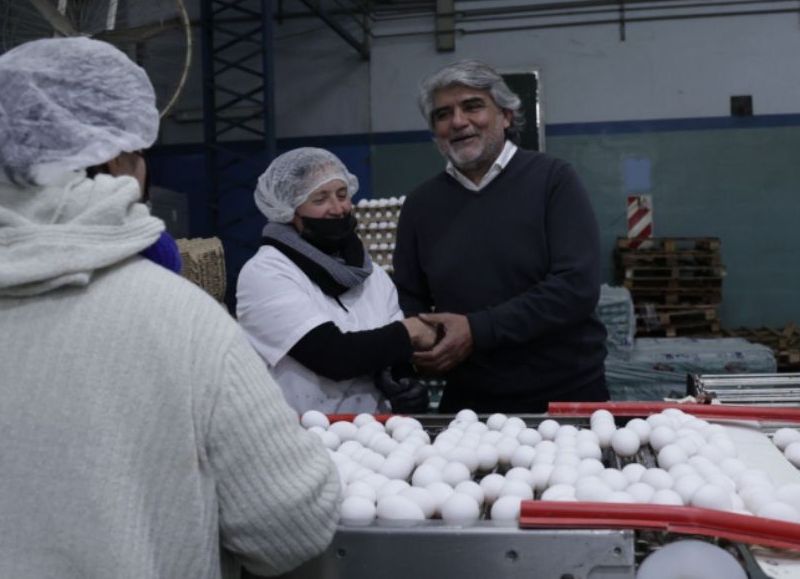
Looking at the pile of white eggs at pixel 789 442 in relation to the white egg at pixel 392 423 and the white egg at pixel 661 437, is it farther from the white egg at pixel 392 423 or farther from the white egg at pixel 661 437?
the white egg at pixel 392 423

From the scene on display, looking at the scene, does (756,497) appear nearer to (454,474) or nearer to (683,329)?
(454,474)

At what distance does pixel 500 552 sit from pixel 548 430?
0.65 meters

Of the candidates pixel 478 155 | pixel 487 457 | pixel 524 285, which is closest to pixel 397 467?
pixel 487 457

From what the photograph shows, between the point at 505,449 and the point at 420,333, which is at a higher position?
the point at 420,333

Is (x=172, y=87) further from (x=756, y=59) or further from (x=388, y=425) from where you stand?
(x=756, y=59)

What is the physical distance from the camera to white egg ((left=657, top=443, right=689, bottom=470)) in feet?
4.84

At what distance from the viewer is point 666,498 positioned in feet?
4.04

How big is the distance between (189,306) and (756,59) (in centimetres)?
809

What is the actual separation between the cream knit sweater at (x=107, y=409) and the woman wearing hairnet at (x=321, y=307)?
3.54 ft

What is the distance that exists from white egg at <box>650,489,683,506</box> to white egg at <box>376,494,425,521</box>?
35 cm

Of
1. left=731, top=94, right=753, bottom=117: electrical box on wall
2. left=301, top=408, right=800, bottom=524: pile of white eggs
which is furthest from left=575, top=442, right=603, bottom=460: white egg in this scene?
left=731, top=94, right=753, bottom=117: electrical box on wall

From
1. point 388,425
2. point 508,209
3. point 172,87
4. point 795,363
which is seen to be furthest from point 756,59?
point 388,425

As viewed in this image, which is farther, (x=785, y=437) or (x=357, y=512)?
(x=785, y=437)

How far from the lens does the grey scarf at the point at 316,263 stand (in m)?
2.26
